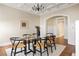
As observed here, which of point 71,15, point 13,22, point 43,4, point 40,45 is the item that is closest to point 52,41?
point 40,45

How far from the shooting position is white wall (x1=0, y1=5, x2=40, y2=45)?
1713 mm

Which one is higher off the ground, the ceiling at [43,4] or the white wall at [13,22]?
the ceiling at [43,4]

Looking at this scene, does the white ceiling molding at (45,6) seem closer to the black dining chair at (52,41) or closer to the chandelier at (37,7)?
the chandelier at (37,7)

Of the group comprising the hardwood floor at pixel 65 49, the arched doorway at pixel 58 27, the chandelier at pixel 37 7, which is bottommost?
the hardwood floor at pixel 65 49

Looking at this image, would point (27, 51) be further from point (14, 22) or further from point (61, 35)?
point (61, 35)

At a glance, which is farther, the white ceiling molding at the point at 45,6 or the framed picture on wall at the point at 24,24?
the framed picture on wall at the point at 24,24

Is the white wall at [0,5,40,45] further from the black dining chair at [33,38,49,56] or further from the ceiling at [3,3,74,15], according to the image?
the black dining chair at [33,38,49,56]

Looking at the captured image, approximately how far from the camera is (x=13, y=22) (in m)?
1.76

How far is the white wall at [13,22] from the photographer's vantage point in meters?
1.71

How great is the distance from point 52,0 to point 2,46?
3.89 feet

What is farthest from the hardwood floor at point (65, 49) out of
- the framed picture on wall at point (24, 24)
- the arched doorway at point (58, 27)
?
the framed picture on wall at point (24, 24)

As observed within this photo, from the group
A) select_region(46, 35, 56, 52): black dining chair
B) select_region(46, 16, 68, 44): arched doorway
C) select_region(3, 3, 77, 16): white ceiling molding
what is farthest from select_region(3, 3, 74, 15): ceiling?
select_region(46, 35, 56, 52): black dining chair

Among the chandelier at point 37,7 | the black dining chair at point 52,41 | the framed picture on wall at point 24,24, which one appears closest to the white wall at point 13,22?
the framed picture on wall at point 24,24

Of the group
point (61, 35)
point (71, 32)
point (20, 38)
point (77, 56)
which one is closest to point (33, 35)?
point (20, 38)
